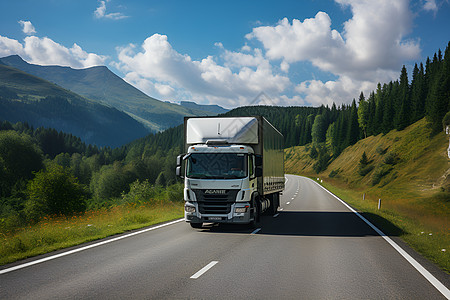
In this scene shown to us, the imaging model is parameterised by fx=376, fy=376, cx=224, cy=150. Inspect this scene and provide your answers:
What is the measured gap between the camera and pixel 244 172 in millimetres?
12859

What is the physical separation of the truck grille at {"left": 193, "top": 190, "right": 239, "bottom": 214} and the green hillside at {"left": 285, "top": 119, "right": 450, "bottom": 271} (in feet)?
18.4

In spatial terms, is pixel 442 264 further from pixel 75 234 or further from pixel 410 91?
pixel 410 91

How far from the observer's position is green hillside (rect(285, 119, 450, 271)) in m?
24.9

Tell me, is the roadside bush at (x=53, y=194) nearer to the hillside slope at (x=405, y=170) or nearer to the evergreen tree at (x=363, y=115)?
the hillside slope at (x=405, y=170)

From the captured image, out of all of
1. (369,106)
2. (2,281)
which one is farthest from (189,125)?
(369,106)

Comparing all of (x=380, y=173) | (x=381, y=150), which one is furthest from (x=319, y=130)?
(x=380, y=173)

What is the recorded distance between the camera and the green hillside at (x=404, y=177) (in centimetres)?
2492

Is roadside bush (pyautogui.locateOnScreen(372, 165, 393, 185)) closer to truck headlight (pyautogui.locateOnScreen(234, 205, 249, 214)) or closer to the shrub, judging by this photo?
the shrub

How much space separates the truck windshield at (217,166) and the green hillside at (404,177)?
18.9 ft

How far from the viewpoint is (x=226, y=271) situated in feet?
23.7

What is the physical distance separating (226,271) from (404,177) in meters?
56.6

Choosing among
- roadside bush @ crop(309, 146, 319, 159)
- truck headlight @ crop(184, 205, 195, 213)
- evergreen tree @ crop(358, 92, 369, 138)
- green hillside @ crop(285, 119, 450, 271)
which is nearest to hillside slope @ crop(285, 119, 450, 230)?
green hillside @ crop(285, 119, 450, 271)

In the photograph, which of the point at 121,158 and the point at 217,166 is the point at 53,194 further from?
the point at 121,158

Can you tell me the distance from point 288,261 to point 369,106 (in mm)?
111836
